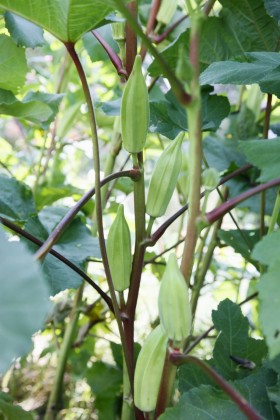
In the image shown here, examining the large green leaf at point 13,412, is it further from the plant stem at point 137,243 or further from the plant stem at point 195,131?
the plant stem at point 195,131

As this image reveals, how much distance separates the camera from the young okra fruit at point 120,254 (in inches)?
18.7

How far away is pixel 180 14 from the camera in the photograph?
92cm

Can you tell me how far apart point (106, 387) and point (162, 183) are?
0.42 m

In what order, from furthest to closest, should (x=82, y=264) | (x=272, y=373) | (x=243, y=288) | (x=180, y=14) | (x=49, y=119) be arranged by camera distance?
(x=243, y=288), (x=180, y=14), (x=49, y=119), (x=82, y=264), (x=272, y=373)

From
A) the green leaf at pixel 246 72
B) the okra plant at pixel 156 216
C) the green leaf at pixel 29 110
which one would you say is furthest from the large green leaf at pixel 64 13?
the green leaf at pixel 29 110

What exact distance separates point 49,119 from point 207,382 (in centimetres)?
40

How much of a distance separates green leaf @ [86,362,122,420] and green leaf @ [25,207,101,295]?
0.24 metres

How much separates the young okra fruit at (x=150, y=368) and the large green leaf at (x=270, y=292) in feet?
0.36

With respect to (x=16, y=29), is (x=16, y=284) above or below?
below

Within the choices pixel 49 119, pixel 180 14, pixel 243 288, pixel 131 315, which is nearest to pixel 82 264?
pixel 131 315

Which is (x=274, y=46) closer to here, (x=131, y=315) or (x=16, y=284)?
(x=131, y=315)

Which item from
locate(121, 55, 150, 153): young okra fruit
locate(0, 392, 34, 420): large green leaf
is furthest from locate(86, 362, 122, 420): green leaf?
locate(121, 55, 150, 153): young okra fruit

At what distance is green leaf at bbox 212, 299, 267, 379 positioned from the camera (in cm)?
50

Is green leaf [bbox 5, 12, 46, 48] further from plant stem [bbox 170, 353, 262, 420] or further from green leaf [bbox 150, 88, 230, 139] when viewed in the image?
plant stem [bbox 170, 353, 262, 420]
